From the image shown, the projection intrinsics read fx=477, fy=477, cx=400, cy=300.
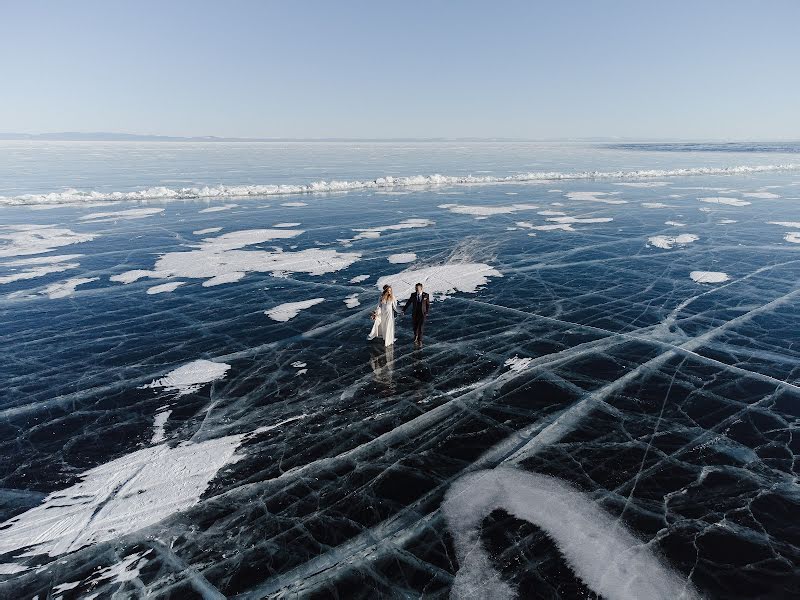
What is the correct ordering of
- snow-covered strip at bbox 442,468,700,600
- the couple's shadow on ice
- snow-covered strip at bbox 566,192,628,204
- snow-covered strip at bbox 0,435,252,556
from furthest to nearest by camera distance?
snow-covered strip at bbox 566,192,628,204 < the couple's shadow on ice < snow-covered strip at bbox 0,435,252,556 < snow-covered strip at bbox 442,468,700,600

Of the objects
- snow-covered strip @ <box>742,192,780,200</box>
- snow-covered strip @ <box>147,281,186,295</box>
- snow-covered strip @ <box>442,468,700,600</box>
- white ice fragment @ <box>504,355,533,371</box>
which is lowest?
snow-covered strip @ <box>742,192,780,200</box>

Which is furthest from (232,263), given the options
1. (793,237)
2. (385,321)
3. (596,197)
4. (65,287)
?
(596,197)

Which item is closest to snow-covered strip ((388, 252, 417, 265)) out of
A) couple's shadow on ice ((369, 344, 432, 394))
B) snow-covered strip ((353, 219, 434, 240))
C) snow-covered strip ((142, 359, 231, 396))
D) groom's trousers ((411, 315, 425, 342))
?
snow-covered strip ((353, 219, 434, 240))

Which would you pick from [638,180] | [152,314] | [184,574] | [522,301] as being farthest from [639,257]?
[638,180]

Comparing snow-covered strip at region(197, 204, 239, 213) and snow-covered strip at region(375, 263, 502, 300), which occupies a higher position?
snow-covered strip at region(375, 263, 502, 300)

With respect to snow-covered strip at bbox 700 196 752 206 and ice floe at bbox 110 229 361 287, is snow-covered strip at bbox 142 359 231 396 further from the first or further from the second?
snow-covered strip at bbox 700 196 752 206

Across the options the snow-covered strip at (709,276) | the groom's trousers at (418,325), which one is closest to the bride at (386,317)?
the groom's trousers at (418,325)

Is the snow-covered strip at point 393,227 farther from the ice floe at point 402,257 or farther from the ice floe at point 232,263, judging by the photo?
the ice floe at point 402,257
